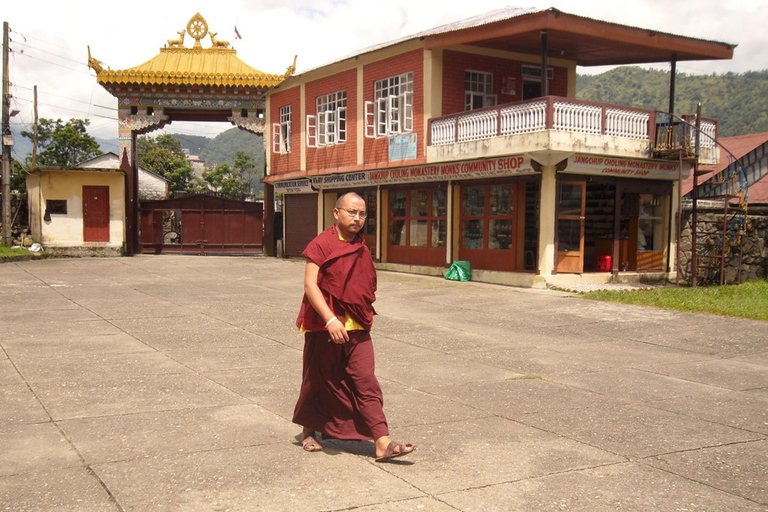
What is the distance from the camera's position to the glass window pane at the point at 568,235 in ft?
55.3

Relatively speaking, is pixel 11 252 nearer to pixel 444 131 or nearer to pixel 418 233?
pixel 418 233

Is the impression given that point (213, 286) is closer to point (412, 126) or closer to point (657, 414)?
point (412, 126)

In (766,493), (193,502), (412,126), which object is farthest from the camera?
(412,126)

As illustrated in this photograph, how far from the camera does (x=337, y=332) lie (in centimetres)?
464

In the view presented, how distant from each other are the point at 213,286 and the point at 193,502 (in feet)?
40.5

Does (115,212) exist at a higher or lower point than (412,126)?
lower

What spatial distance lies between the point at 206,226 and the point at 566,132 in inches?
612

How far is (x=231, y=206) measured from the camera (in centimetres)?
2708

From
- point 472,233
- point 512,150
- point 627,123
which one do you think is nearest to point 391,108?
point 472,233

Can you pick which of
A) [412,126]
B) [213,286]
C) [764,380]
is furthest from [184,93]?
[764,380]

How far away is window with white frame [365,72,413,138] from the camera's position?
768 inches

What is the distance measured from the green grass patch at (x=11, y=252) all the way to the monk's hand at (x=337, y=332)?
20565 millimetres

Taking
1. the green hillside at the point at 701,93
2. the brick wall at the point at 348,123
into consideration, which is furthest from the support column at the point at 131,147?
the green hillside at the point at 701,93

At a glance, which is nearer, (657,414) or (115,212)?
(657,414)
